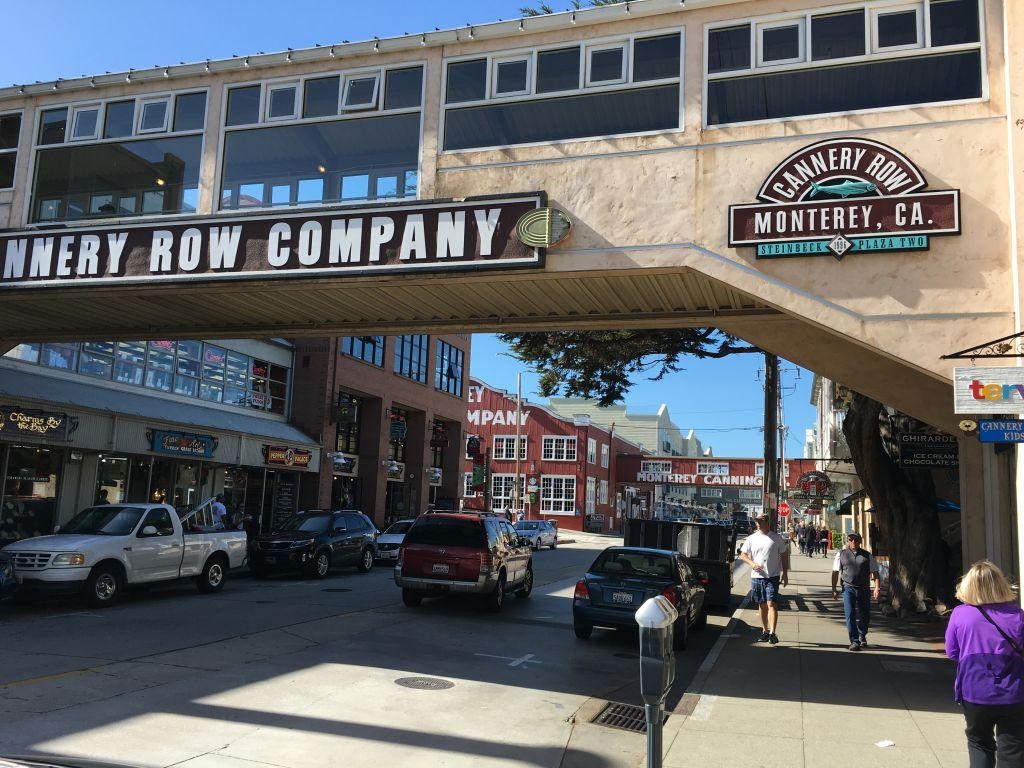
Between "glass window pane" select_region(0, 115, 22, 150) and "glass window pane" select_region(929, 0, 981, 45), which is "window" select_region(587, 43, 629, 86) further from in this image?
"glass window pane" select_region(0, 115, 22, 150)

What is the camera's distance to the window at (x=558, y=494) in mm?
59744

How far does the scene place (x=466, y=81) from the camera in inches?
445

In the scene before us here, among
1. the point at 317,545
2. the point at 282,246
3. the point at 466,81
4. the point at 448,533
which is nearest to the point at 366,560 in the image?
the point at 317,545

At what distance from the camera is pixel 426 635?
12.5m

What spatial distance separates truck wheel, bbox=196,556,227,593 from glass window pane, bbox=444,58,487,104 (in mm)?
10466

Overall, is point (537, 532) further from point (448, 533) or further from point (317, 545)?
point (448, 533)

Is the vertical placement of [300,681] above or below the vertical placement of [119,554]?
below

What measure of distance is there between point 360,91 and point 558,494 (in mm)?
50136

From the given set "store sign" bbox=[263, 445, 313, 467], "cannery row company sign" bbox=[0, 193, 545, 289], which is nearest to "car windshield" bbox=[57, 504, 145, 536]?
"cannery row company sign" bbox=[0, 193, 545, 289]

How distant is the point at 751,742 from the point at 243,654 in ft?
20.2

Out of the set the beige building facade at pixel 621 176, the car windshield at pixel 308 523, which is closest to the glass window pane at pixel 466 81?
the beige building facade at pixel 621 176

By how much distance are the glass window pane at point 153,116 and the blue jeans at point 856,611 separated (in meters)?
12.3

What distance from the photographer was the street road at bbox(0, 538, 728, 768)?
673cm

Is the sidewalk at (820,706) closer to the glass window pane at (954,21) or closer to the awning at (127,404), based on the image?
the glass window pane at (954,21)
